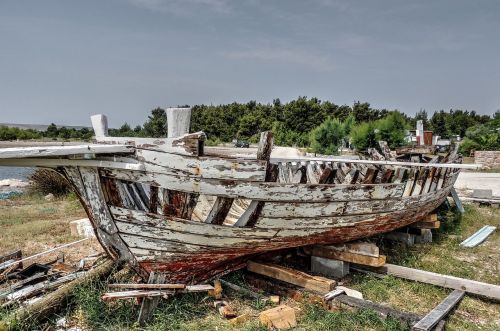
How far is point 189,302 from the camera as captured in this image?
4.47 meters

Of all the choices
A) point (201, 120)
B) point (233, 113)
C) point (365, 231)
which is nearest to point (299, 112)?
point (233, 113)

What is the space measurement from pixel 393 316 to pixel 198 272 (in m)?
2.20

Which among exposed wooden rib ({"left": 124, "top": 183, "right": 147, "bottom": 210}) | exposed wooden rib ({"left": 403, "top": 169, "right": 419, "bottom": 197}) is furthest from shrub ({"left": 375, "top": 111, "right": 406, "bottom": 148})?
exposed wooden rib ({"left": 124, "top": 183, "right": 147, "bottom": 210})

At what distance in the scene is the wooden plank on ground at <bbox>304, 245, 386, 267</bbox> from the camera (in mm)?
5109

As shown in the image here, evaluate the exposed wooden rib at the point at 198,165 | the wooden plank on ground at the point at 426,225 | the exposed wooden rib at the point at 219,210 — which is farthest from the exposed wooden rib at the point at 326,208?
the wooden plank on ground at the point at 426,225

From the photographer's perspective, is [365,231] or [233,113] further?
[233,113]

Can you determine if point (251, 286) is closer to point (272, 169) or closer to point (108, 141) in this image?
point (272, 169)

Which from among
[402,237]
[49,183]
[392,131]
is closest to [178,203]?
[402,237]

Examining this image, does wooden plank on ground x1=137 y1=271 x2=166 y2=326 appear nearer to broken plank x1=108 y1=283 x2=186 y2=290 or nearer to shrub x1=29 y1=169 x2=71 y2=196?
broken plank x1=108 y1=283 x2=186 y2=290

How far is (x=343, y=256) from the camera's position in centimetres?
534

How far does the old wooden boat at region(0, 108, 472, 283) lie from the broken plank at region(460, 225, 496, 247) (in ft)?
11.9

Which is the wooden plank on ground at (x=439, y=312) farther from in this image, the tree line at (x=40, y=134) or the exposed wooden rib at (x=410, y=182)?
the tree line at (x=40, y=134)

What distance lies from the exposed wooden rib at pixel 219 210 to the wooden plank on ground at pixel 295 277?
1202 mm

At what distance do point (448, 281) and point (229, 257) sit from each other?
292cm
